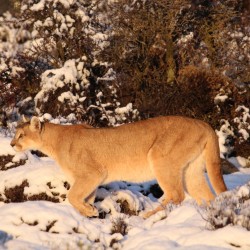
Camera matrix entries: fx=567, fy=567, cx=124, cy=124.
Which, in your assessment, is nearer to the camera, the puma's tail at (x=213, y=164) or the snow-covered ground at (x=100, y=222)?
the snow-covered ground at (x=100, y=222)

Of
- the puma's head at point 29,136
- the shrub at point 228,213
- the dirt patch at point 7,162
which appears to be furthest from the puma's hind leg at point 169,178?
the dirt patch at point 7,162

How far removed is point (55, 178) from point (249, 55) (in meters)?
10.6

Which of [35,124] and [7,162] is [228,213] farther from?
[7,162]

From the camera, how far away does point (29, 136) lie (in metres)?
9.23

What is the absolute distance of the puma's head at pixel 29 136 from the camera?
9.14m

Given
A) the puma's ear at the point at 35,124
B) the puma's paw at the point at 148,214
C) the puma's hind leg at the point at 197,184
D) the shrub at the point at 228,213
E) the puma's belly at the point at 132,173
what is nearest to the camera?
the shrub at the point at 228,213

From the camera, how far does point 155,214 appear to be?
25.5 feet

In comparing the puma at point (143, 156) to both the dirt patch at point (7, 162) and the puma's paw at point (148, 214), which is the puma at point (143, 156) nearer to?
the puma's paw at point (148, 214)

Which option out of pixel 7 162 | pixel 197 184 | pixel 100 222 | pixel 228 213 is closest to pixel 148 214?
pixel 100 222

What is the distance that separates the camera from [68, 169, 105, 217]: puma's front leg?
8.16m

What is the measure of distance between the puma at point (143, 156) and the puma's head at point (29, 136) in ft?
0.71

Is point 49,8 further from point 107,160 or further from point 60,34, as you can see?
point 107,160

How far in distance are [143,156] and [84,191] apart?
3.32 feet

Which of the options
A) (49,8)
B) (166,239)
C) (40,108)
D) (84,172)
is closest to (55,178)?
(84,172)
